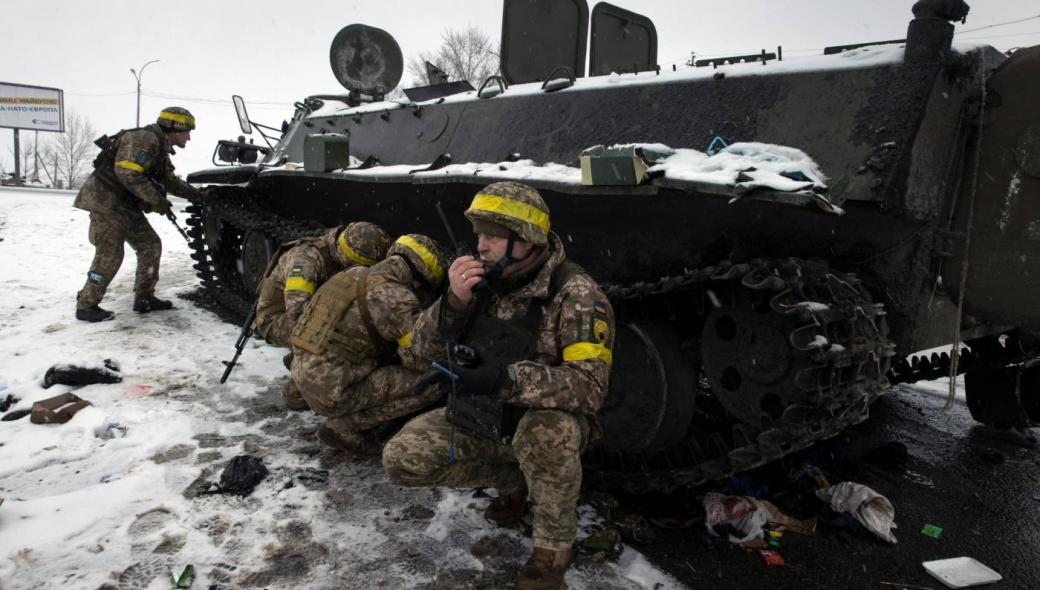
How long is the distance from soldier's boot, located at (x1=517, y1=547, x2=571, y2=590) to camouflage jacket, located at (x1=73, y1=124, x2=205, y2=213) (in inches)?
235

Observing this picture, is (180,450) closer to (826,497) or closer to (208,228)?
(826,497)

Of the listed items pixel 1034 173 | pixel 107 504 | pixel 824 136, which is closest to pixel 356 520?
pixel 107 504

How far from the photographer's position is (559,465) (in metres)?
2.65

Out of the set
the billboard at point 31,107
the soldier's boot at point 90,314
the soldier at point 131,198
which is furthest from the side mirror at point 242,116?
the billboard at point 31,107

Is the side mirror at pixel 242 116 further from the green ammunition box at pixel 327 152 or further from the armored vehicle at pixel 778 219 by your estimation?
the armored vehicle at pixel 778 219

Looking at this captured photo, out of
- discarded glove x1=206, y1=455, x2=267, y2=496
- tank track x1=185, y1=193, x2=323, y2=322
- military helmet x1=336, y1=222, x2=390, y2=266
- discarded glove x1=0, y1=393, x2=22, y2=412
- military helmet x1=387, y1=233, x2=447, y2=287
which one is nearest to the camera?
discarded glove x1=206, y1=455, x2=267, y2=496

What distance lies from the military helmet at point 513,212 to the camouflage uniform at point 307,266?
5.58ft

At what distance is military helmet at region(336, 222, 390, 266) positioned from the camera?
432cm

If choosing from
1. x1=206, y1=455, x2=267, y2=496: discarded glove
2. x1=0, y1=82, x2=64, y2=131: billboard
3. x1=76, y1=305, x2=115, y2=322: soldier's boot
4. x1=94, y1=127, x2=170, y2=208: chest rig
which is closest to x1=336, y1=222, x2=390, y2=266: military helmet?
x1=206, y1=455, x2=267, y2=496: discarded glove

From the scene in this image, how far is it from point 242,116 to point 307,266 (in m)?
4.43

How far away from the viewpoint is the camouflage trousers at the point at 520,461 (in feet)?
8.73

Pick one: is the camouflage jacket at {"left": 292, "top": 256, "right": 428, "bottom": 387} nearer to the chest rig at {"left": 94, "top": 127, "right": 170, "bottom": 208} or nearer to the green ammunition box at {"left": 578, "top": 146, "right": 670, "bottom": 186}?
the green ammunition box at {"left": 578, "top": 146, "right": 670, "bottom": 186}

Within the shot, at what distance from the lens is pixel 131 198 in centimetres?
708

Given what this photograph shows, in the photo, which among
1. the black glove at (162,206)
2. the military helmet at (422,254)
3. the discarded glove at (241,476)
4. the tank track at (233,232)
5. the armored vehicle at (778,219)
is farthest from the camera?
the black glove at (162,206)
